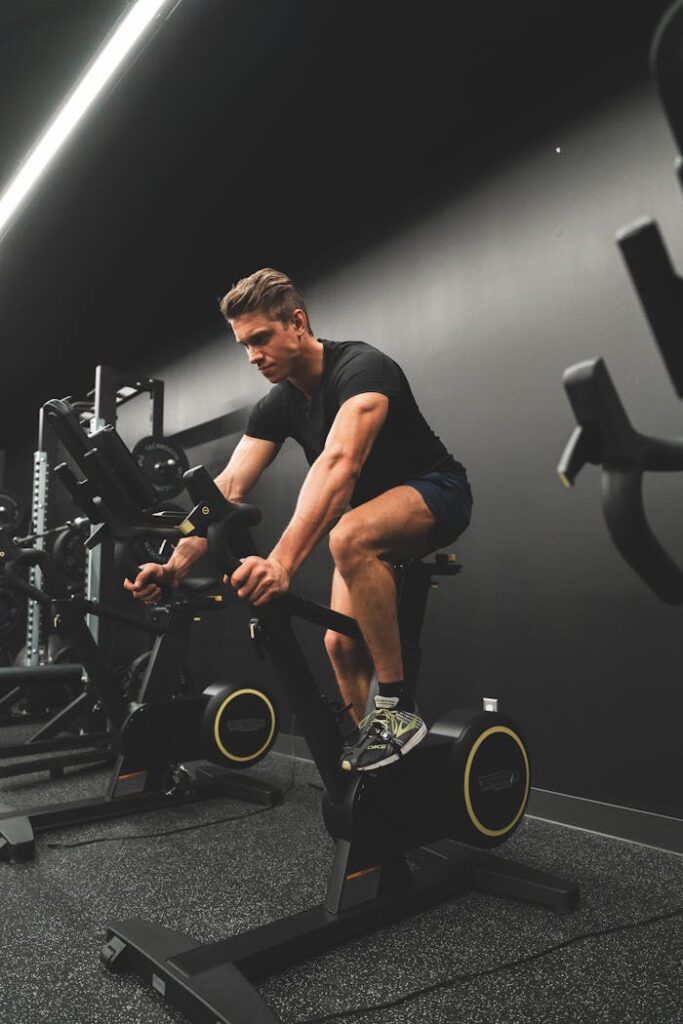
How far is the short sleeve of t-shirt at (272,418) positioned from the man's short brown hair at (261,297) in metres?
0.31

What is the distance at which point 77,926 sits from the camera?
1.65m

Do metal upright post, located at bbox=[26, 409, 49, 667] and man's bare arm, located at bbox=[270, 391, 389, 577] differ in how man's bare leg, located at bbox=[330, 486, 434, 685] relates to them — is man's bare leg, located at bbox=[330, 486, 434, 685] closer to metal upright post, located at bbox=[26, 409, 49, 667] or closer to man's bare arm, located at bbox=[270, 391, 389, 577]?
man's bare arm, located at bbox=[270, 391, 389, 577]

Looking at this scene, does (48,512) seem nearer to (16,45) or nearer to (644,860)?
(16,45)

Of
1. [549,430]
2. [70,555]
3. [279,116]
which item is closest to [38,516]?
[70,555]

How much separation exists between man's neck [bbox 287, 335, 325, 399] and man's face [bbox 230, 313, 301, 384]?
0.03 metres

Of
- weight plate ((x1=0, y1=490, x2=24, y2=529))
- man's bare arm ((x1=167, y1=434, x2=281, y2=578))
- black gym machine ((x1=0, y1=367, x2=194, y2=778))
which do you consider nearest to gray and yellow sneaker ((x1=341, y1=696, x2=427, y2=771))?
man's bare arm ((x1=167, y1=434, x2=281, y2=578))

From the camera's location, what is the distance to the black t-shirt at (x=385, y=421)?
1805 mm

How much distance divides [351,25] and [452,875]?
279 centimetres

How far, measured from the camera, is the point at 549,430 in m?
2.58

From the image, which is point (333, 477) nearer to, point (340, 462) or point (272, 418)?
point (340, 462)

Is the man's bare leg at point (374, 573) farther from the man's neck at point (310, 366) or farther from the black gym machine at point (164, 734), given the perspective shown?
the black gym machine at point (164, 734)

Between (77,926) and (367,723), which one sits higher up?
(367,723)

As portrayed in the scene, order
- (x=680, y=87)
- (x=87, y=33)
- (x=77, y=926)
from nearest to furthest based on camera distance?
(x=680, y=87), (x=77, y=926), (x=87, y=33)

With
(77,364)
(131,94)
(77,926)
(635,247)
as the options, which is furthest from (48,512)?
(635,247)
